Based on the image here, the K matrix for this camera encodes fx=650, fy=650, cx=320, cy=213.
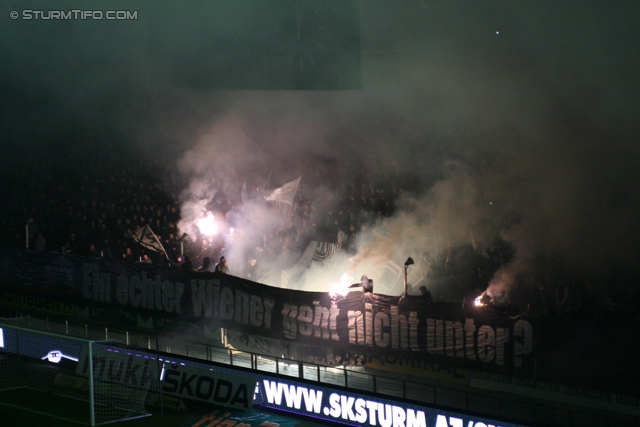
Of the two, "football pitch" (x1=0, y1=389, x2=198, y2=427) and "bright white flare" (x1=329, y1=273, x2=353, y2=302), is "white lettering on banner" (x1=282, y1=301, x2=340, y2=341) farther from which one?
"football pitch" (x1=0, y1=389, x2=198, y2=427)

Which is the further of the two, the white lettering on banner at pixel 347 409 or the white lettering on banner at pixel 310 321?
the white lettering on banner at pixel 310 321

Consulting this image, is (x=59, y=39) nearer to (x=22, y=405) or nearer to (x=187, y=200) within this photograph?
(x=187, y=200)

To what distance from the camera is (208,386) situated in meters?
7.14

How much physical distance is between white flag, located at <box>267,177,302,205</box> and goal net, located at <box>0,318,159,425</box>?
3636 millimetres

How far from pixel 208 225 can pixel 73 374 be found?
13.5 ft

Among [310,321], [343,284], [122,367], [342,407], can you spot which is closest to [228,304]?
[310,321]

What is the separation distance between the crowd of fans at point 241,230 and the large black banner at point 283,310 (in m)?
0.62

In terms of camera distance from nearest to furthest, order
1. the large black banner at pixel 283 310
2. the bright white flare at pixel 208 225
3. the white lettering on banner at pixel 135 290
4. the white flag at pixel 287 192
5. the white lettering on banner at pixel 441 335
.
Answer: the white lettering on banner at pixel 441 335 < the large black banner at pixel 283 310 < the white lettering on banner at pixel 135 290 < the white flag at pixel 287 192 < the bright white flare at pixel 208 225

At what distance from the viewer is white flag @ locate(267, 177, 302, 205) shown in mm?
10789

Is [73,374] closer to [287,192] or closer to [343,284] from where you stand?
[343,284]

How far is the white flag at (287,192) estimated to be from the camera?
35.4 ft

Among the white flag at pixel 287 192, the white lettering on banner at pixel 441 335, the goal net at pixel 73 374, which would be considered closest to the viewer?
the white lettering on banner at pixel 441 335

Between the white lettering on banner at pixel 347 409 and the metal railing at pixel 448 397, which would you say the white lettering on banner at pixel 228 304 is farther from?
the white lettering on banner at pixel 347 409

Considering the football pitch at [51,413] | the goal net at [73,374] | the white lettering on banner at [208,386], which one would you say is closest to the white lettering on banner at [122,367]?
the goal net at [73,374]
